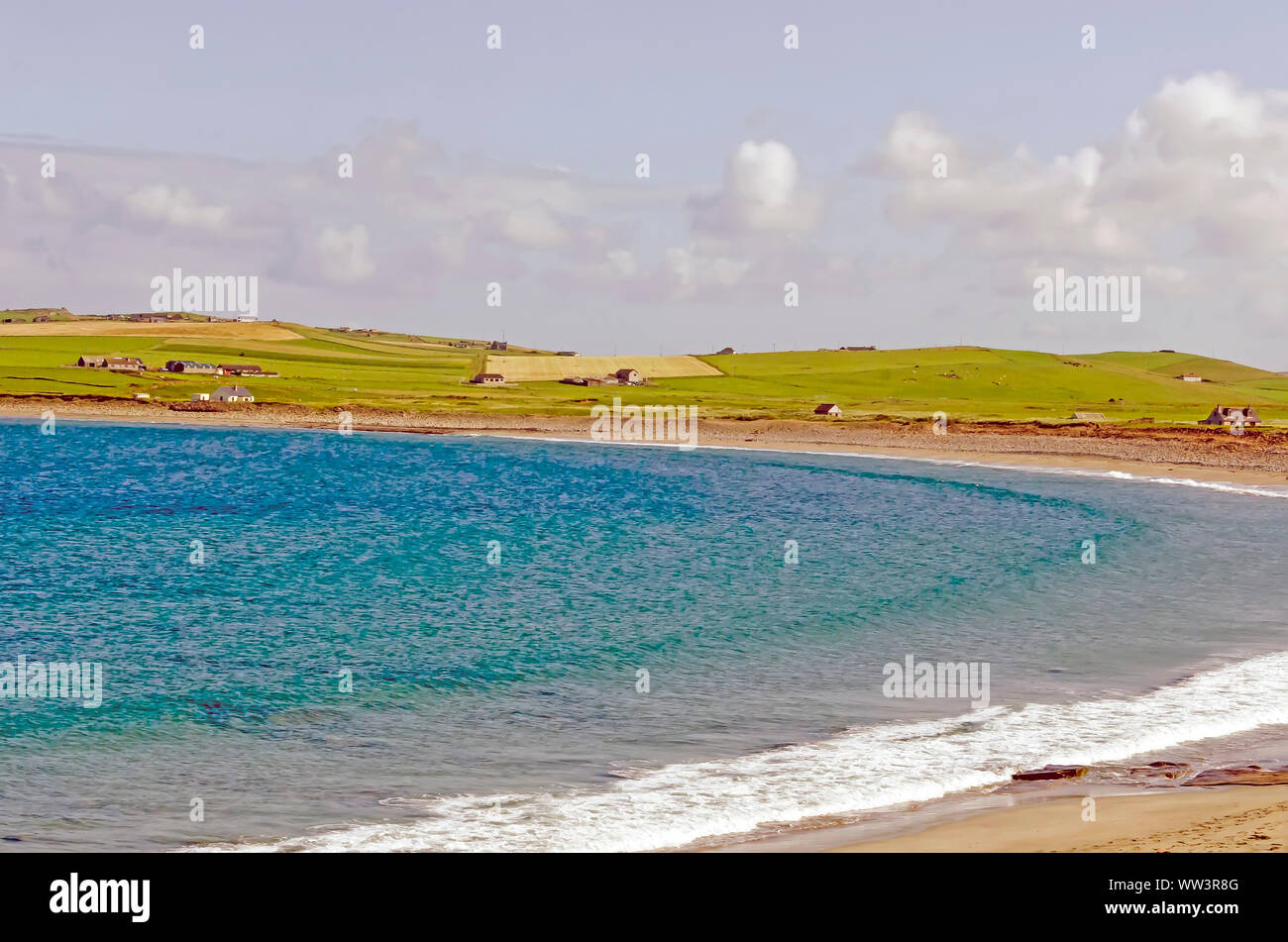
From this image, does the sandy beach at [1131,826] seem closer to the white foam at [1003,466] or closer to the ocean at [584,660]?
the ocean at [584,660]

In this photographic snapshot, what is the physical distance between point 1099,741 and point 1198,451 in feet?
289

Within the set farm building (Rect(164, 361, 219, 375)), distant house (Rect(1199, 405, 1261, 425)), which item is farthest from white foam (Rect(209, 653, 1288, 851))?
farm building (Rect(164, 361, 219, 375))

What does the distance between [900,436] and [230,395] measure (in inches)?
3404

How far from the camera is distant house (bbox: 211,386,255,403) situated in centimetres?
14925

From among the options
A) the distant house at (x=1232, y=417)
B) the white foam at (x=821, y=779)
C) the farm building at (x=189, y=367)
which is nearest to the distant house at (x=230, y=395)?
the farm building at (x=189, y=367)

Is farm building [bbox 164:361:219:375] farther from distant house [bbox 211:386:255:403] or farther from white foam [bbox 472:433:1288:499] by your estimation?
white foam [bbox 472:433:1288:499]

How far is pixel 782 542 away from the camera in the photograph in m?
50.1

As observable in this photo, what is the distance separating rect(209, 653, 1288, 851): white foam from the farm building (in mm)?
181992

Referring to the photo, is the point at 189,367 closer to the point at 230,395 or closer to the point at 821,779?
the point at 230,395

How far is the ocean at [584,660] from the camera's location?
16891 mm

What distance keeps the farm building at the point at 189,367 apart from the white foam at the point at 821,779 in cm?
18199

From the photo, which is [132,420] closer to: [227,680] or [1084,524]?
[1084,524]
